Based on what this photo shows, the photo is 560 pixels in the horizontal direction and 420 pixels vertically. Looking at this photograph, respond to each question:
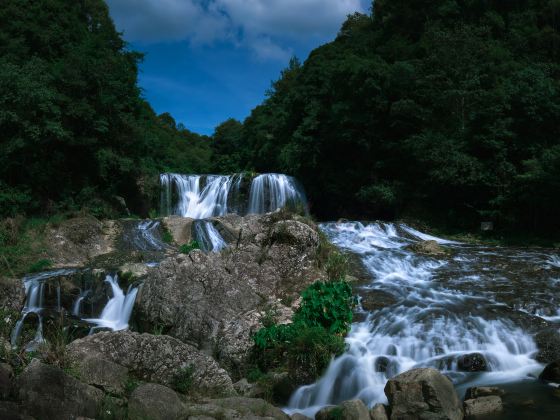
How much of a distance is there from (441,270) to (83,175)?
1590cm

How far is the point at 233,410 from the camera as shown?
5.23m

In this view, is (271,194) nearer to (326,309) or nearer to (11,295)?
(11,295)

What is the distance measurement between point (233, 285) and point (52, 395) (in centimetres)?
440

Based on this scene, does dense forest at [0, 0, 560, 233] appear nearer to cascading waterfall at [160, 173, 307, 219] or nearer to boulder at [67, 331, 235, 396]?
cascading waterfall at [160, 173, 307, 219]

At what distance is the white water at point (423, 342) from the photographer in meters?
7.07

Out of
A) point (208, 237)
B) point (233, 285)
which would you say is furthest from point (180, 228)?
point (233, 285)

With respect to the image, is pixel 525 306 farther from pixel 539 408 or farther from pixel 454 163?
pixel 454 163

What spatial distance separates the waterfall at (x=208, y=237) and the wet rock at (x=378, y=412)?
10.4 m

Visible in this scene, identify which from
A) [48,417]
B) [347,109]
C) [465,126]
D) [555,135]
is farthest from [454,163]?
[48,417]

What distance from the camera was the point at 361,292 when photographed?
10.5 meters

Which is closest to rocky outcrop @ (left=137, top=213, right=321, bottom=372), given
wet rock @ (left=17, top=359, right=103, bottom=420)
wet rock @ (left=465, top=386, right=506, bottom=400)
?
wet rock @ (left=17, top=359, right=103, bottom=420)

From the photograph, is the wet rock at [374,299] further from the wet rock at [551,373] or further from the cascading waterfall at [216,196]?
the cascading waterfall at [216,196]

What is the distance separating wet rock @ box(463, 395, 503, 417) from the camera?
20.1 ft

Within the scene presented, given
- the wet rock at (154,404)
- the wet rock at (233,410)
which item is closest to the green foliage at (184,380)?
the wet rock at (233,410)
